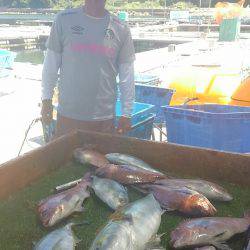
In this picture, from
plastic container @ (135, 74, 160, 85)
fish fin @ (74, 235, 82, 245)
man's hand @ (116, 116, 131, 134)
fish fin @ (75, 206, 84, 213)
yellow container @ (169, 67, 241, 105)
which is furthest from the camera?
plastic container @ (135, 74, 160, 85)

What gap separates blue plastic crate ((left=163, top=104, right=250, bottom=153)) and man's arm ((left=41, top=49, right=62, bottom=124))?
4.70 ft

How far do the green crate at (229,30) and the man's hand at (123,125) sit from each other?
78.3 feet

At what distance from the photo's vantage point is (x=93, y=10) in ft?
12.8

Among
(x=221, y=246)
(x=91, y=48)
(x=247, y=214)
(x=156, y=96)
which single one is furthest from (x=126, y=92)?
(x=156, y=96)

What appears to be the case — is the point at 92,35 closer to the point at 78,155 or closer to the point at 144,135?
the point at 78,155

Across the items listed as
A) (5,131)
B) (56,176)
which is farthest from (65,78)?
(5,131)

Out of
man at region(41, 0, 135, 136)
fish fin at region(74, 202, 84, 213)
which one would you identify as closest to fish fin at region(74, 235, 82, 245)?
fish fin at region(74, 202, 84, 213)

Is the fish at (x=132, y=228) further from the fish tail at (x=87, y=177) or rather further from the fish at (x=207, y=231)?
the fish tail at (x=87, y=177)

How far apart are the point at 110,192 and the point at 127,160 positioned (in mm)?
530

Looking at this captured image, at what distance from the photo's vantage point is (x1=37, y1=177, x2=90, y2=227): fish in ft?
8.74

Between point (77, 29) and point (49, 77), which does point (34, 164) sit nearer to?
point (49, 77)

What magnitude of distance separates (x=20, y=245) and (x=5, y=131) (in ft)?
22.1

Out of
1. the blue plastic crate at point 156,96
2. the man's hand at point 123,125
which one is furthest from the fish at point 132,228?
the blue plastic crate at point 156,96

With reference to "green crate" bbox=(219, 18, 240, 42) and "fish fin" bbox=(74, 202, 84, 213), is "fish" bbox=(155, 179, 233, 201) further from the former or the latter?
"green crate" bbox=(219, 18, 240, 42)
